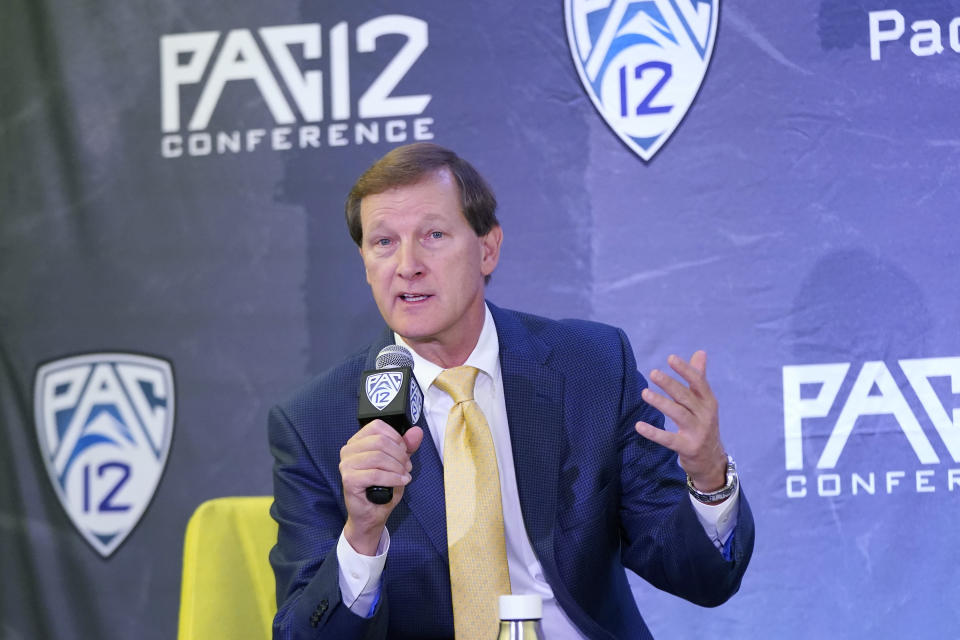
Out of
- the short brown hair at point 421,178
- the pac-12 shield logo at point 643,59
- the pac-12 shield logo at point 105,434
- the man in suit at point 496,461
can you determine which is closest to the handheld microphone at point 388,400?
the man in suit at point 496,461

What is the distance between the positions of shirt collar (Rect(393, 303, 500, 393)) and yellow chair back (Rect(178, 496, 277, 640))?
1.58 ft

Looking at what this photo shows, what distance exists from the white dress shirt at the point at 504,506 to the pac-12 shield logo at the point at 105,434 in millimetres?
1369

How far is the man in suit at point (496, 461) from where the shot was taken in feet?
6.69

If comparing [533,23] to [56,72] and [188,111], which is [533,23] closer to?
[188,111]

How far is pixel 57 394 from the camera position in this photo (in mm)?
3383

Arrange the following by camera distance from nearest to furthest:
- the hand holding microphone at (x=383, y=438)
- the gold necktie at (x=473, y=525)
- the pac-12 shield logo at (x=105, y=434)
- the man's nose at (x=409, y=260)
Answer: the hand holding microphone at (x=383, y=438), the gold necktie at (x=473, y=525), the man's nose at (x=409, y=260), the pac-12 shield logo at (x=105, y=434)

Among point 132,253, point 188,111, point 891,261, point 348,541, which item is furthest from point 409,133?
point 348,541

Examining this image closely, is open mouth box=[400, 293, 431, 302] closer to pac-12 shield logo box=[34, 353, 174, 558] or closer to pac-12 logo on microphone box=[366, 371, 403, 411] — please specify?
pac-12 logo on microphone box=[366, 371, 403, 411]

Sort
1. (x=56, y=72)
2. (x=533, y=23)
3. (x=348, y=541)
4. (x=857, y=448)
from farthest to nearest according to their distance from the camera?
1. (x=56, y=72)
2. (x=533, y=23)
3. (x=857, y=448)
4. (x=348, y=541)

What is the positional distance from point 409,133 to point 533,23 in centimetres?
49

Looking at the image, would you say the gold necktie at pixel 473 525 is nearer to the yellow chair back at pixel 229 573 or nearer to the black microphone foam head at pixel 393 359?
the black microphone foam head at pixel 393 359

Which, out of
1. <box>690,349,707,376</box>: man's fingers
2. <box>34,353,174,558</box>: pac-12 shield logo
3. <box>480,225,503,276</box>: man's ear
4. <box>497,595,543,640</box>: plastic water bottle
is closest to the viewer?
<box>497,595,543,640</box>: plastic water bottle

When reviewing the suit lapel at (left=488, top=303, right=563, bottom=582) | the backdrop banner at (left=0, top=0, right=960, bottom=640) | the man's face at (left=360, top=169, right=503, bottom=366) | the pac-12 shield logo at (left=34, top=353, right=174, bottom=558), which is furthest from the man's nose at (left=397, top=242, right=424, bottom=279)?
the pac-12 shield logo at (left=34, top=353, right=174, bottom=558)

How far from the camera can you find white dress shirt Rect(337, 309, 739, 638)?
1.85 metres
